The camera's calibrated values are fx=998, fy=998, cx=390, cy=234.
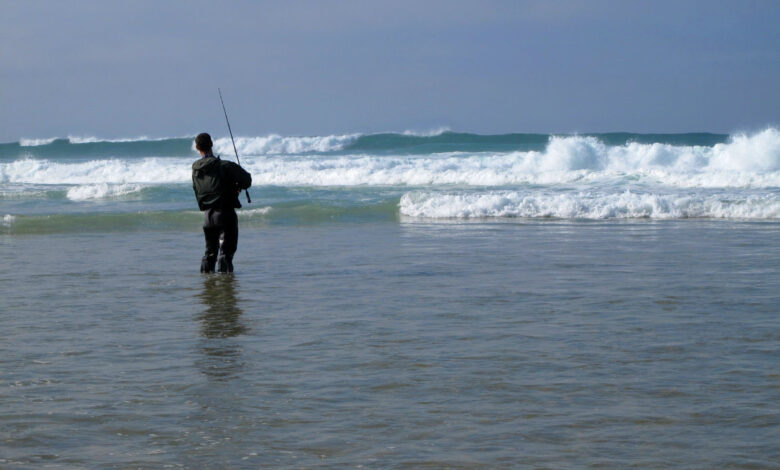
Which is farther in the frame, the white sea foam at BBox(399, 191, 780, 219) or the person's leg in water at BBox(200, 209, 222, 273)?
the white sea foam at BBox(399, 191, 780, 219)

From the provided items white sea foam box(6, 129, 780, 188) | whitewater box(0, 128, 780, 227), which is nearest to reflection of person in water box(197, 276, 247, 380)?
whitewater box(0, 128, 780, 227)

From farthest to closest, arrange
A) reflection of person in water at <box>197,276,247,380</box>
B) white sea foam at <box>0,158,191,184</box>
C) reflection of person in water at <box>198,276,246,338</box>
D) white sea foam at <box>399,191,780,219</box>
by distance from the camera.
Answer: white sea foam at <box>0,158,191,184</box> → white sea foam at <box>399,191,780,219</box> → reflection of person in water at <box>198,276,246,338</box> → reflection of person in water at <box>197,276,247,380</box>

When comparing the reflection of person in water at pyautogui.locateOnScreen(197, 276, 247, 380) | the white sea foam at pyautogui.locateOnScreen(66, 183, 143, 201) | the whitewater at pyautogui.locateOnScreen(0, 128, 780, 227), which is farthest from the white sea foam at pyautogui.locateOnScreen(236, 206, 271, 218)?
the reflection of person in water at pyautogui.locateOnScreen(197, 276, 247, 380)

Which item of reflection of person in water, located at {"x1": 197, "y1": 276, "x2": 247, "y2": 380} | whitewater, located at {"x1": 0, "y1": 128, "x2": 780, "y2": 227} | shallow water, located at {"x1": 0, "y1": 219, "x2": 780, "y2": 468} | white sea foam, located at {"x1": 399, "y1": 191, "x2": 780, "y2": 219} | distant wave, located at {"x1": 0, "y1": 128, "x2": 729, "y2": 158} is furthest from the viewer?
distant wave, located at {"x1": 0, "y1": 128, "x2": 729, "y2": 158}

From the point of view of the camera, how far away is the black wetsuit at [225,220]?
8.62 metres

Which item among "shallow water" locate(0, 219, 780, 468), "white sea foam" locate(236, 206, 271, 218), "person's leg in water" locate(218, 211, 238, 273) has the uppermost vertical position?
"person's leg in water" locate(218, 211, 238, 273)

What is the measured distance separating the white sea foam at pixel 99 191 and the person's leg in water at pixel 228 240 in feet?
50.8

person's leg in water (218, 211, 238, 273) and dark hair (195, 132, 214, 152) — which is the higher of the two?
dark hair (195, 132, 214, 152)

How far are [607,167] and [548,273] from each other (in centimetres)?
2254

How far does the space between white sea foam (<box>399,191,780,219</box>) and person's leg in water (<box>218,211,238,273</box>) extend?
8.16 meters

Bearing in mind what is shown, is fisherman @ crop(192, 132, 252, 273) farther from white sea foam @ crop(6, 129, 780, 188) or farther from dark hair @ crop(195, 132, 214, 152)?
white sea foam @ crop(6, 129, 780, 188)

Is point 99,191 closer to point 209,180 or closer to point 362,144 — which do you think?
point 209,180

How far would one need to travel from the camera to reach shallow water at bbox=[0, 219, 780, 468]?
12.4 feet

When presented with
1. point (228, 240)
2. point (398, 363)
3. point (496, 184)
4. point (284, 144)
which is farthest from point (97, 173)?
point (398, 363)
